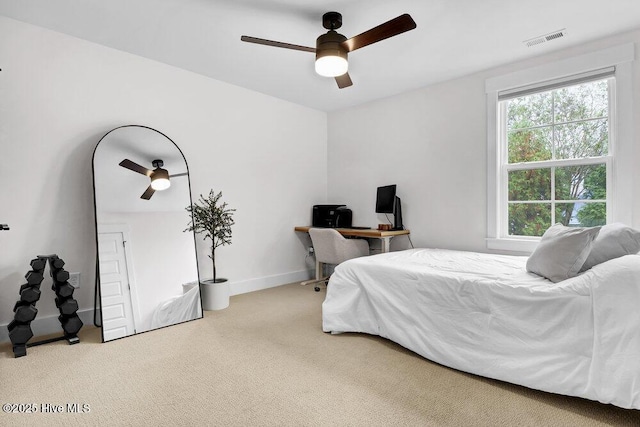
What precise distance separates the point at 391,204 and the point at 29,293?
3417 mm

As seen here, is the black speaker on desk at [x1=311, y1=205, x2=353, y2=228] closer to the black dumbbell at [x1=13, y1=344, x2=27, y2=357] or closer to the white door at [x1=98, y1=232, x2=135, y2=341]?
the white door at [x1=98, y1=232, x2=135, y2=341]

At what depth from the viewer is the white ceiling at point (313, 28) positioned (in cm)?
242

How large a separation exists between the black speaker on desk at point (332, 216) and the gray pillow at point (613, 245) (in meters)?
2.91

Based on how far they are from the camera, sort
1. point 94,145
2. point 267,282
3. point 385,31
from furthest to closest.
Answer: point 267,282 < point 94,145 < point 385,31

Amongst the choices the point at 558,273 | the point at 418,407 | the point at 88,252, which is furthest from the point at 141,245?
the point at 558,273

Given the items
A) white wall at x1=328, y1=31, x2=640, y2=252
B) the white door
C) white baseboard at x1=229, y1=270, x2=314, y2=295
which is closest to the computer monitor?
white wall at x1=328, y1=31, x2=640, y2=252

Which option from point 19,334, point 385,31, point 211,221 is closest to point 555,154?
point 385,31

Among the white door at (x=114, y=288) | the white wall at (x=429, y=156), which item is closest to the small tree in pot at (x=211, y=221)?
the white door at (x=114, y=288)

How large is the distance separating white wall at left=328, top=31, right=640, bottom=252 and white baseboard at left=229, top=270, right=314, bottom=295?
1081 mm

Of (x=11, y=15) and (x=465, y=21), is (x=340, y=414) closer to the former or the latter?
(x=465, y=21)

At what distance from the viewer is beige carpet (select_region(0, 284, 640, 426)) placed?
5.40 ft

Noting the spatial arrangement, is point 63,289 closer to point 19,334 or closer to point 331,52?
point 19,334

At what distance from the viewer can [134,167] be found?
10.2 feet

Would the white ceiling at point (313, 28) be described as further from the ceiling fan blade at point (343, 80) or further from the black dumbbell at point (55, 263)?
the black dumbbell at point (55, 263)
